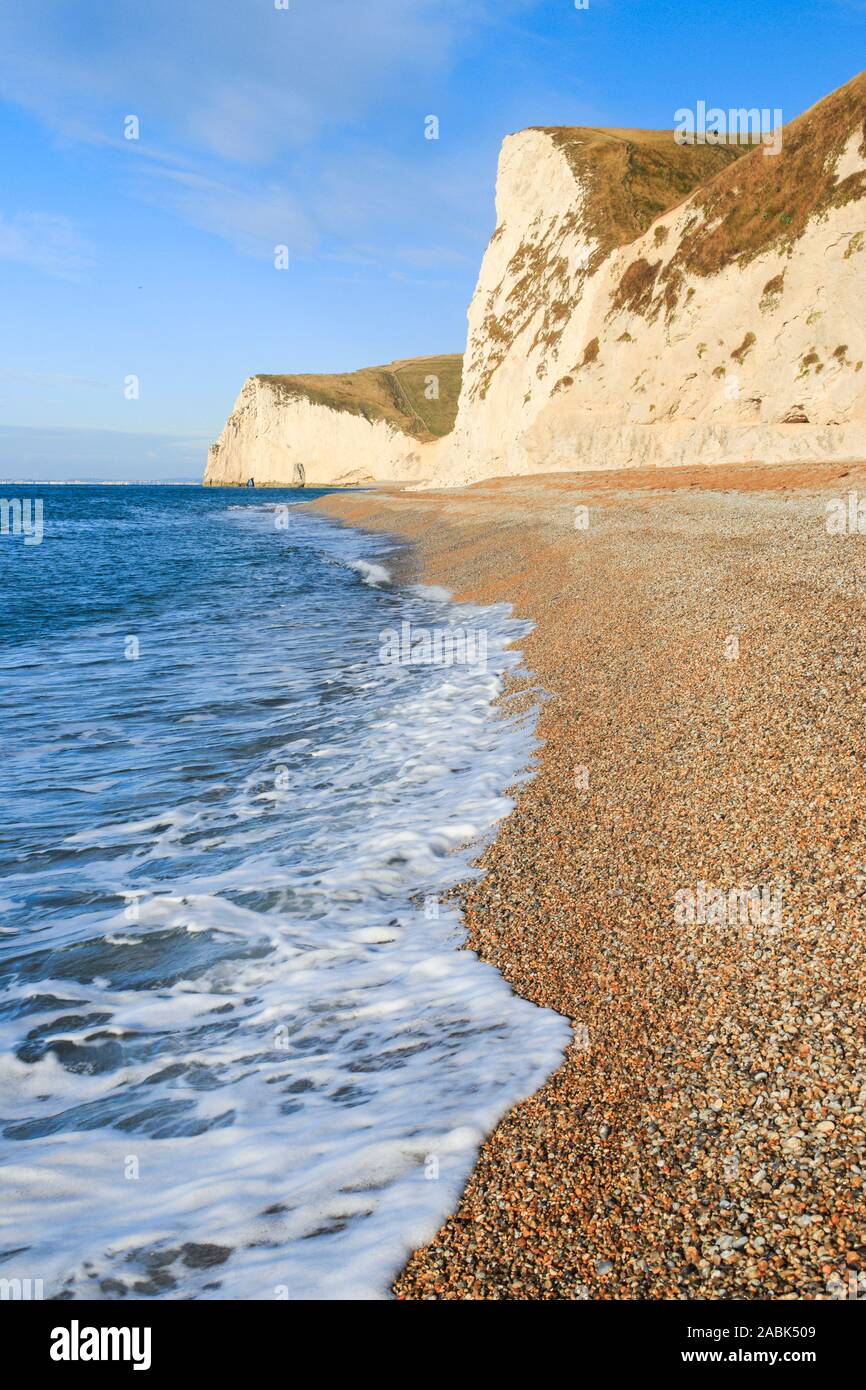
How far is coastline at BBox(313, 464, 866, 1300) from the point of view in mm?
3111

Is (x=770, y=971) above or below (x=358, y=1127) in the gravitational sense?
above

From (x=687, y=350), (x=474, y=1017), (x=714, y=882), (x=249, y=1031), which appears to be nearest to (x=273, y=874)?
(x=249, y=1031)

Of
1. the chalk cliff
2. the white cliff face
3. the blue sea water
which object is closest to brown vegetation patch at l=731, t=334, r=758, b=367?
the chalk cliff

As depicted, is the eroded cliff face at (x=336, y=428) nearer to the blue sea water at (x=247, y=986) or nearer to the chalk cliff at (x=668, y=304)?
the chalk cliff at (x=668, y=304)

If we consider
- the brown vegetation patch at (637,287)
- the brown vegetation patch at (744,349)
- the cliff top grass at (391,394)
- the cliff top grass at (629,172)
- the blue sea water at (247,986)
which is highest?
the cliff top grass at (391,394)

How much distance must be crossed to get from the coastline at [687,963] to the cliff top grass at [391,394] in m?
139

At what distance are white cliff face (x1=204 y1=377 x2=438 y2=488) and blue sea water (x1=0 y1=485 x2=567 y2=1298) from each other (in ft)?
422

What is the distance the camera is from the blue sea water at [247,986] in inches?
150

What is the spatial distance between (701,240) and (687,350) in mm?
6820

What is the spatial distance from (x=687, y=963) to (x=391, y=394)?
17222 centimetres

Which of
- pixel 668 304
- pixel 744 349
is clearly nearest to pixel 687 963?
pixel 744 349

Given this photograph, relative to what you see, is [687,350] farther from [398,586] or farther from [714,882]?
[714,882]

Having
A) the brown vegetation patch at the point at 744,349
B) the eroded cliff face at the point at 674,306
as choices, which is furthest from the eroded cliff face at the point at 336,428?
the brown vegetation patch at the point at 744,349
